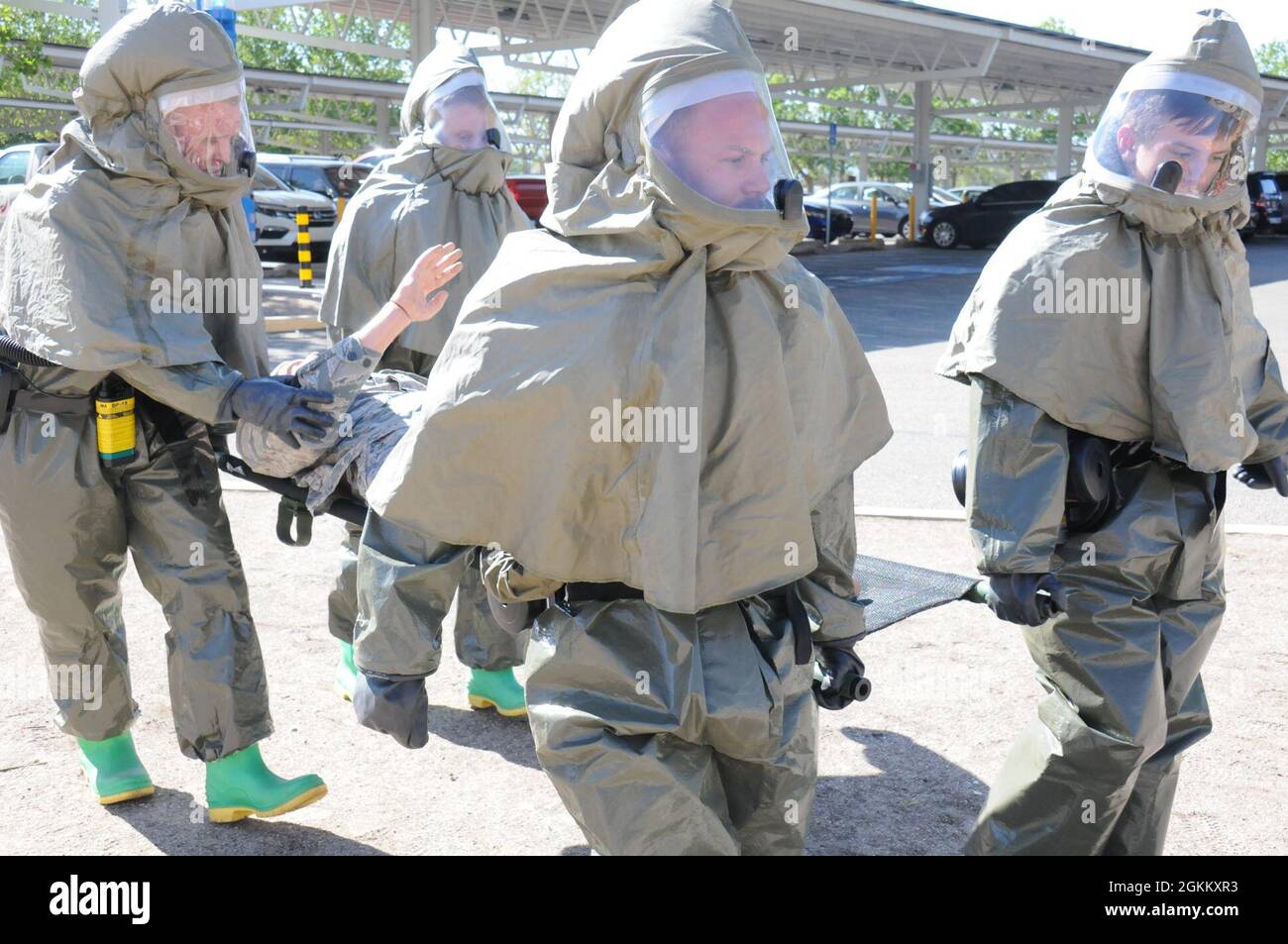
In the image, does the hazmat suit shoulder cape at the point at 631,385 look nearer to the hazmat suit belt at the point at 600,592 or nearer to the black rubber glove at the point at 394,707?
the hazmat suit belt at the point at 600,592

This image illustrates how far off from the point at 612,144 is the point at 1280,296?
697 inches

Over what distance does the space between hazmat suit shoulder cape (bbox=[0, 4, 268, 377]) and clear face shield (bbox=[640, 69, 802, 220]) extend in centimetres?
157

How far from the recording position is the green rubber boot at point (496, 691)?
462cm

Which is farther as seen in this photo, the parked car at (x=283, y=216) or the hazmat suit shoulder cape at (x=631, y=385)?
the parked car at (x=283, y=216)

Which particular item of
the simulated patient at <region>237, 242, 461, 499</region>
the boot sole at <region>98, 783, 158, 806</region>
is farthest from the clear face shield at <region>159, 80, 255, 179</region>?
the boot sole at <region>98, 783, 158, 806</region>

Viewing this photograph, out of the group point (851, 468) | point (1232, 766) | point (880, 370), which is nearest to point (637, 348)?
point (851, 468)

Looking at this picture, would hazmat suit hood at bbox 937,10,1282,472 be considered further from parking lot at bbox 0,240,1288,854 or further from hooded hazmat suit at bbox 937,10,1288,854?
parking lot at bbox 0,240,1288,854

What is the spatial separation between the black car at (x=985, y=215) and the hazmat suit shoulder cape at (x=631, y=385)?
83.5ft

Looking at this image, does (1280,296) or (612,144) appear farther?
(1280,296)

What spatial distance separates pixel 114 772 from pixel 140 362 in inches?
50.7

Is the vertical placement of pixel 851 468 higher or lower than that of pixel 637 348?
lower

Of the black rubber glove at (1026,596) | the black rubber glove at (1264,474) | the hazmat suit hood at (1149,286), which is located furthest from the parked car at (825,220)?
the black rubber glove at (1026,596)

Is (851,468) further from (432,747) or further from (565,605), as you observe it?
(432,747)
